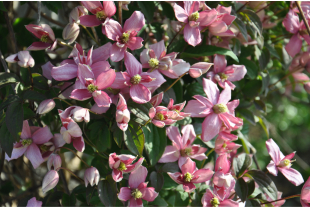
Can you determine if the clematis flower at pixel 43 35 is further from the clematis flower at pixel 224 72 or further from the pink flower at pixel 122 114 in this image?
the clematis flower at pixel 224 72

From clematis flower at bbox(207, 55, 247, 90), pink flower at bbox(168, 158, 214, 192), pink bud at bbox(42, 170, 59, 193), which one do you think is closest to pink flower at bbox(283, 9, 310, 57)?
clematis flower at bbox(207, 55, 247, 90)

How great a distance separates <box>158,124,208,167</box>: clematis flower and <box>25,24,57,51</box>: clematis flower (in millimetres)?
284

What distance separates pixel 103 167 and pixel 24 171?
0.43 m

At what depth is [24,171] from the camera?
34.8 inches

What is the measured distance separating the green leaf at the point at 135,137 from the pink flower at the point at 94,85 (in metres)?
0.08

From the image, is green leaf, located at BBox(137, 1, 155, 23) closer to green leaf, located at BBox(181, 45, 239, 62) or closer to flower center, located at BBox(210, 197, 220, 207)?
green leaf, located at BBox(181, 45, 239, 62)

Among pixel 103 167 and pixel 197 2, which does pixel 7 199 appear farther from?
pixel 197 2

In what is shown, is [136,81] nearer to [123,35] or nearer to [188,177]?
[123,35]

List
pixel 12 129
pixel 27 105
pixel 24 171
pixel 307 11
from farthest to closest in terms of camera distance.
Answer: pixel 24 171 < pixel 307 11 < pixel 27 105 < pixel 12 129

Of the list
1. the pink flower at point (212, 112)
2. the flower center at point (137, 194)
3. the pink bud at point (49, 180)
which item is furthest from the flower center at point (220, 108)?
the pink bud at point (49, 180)

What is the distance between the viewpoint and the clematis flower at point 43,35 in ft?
1.61

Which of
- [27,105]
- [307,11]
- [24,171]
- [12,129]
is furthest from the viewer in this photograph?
[24,171]

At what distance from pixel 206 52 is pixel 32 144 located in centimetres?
39

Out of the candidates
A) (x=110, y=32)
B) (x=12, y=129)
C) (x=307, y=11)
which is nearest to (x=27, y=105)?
(x=12, y=129)
